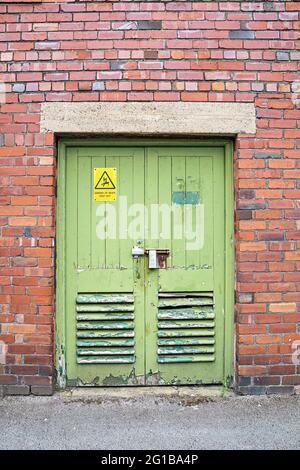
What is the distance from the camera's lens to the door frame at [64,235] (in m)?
A: 4.15

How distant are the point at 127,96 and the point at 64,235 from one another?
136 cm

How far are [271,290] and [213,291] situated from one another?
1.69 feet

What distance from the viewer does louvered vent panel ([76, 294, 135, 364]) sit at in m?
4.16

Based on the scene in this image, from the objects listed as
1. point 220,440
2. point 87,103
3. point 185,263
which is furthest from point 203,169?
point 220,440

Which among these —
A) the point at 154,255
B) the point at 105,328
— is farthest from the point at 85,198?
the point at 105,328

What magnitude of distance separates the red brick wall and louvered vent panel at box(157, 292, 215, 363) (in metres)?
0.31

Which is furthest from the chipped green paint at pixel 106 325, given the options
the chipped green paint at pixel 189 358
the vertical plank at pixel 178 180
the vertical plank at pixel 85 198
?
the vertical plank at pixel 178 180

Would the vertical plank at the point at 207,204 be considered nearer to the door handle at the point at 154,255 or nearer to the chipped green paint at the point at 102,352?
the door handle at the point at 154,255

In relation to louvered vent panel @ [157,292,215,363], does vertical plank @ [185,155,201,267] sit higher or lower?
higher

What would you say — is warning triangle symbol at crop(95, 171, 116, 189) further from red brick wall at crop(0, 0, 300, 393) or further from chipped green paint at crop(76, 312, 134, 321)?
chipped green paint at crop(76, 312, 134, 321)

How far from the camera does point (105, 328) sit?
416 centimetres

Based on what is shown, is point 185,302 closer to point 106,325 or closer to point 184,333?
point 184,333

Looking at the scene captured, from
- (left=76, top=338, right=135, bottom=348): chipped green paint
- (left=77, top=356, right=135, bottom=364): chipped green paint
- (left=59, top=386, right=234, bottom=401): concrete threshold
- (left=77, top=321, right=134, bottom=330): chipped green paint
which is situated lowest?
(left=59, top=386, right=234, bottom=401): concrete threshold

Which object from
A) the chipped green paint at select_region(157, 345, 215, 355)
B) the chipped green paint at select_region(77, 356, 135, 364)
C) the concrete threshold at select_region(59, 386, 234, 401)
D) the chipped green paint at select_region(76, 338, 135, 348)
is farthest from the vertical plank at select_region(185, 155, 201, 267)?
the concrete threshold at select_region(59, 386, 234, 401)
